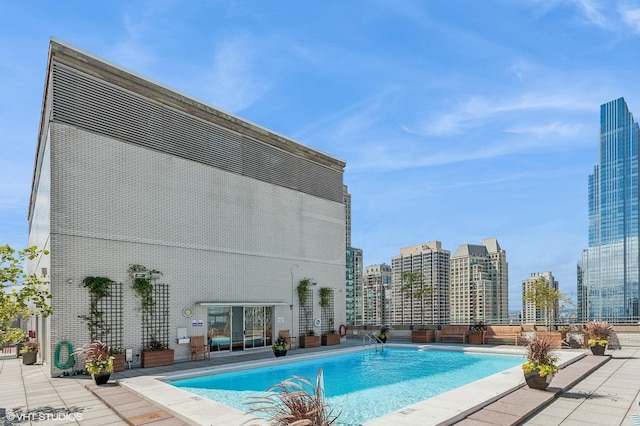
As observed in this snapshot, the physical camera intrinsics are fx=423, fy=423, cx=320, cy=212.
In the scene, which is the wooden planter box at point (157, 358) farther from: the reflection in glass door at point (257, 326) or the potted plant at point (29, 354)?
the potted plant at point (29, 354)

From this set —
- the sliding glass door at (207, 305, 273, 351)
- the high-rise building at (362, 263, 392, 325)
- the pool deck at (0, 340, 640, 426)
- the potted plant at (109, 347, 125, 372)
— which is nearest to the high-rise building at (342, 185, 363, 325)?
the high-rise building at (362, 263, 392, 325)

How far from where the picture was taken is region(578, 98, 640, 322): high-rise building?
3878 inches

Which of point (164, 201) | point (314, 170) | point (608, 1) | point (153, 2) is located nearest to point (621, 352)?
point (608, 1)

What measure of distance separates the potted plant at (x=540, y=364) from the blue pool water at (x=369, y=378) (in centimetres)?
227

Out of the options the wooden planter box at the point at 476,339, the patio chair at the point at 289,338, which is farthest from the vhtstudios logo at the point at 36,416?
the wooden planter box at the point at 476,339

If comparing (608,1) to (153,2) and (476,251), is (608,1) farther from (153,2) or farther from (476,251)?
(476,251)

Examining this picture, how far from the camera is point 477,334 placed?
18.0 m

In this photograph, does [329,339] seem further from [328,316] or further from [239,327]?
[239,327]

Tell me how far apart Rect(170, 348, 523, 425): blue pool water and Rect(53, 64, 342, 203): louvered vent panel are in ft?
25.9

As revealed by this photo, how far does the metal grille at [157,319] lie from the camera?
13344 millimetres

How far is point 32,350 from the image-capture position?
1426 centimetres

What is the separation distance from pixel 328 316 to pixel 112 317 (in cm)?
1052

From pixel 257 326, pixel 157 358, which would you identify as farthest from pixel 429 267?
pixel 157 358

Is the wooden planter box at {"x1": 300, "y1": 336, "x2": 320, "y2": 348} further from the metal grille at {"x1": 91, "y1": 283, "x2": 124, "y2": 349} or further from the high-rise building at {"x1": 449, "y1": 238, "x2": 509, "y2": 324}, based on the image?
the high-rise building at {"x1": 449, "y1": 238, "x2": 509, "y2": 324}
